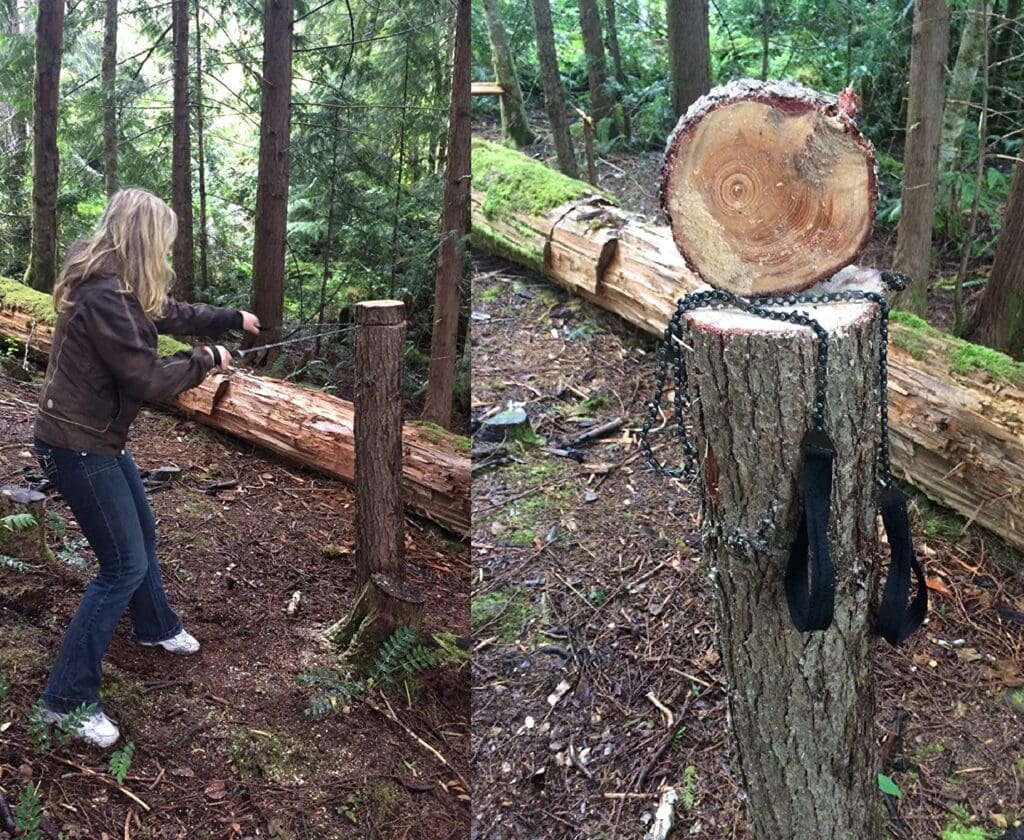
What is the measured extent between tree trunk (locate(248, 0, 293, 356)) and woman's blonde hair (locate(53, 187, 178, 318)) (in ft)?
0.79

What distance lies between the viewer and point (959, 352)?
113 inches

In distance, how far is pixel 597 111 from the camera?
4.95 m

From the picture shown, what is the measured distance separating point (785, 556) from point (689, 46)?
2.77 meters

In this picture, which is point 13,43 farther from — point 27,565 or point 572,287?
point 572,287

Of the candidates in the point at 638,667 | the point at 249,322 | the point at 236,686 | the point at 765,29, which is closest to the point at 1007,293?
the point at 765,29

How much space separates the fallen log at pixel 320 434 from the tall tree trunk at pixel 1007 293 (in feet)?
7.79

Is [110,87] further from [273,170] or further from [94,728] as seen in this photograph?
[94,728]

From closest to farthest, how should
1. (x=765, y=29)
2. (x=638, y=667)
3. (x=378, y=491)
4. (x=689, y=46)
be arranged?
(x=378, y=491)
(x=638, y=667)
(x=765, y=29)
(x=689, y=46)

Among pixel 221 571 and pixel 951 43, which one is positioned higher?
pixel 951 43

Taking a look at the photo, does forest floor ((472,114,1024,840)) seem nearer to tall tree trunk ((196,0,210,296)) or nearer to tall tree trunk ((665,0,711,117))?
tall tree trunk ((196,0,210,296))

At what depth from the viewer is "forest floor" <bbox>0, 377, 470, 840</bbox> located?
165cm

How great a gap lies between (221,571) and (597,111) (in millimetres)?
3802

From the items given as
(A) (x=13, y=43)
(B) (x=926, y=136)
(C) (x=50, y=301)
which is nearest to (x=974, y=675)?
(B) (x=926, y=136)

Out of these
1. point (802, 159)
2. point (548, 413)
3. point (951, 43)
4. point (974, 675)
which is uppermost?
point (951, 43)
